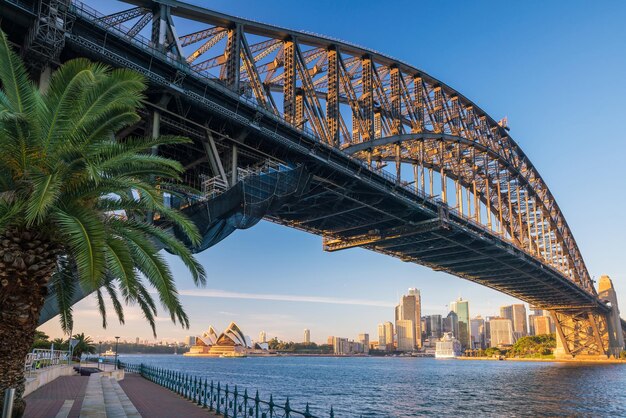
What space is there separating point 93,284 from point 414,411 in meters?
32.6

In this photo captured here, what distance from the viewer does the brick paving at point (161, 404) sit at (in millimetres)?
20609

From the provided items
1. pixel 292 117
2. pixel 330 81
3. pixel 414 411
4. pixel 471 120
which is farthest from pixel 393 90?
pixel 414 411

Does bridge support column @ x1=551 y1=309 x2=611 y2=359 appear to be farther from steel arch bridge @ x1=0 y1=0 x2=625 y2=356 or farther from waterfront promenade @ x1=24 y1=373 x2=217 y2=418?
waterfront promenade @ x1=24 y1=373 x2=217 y2=418

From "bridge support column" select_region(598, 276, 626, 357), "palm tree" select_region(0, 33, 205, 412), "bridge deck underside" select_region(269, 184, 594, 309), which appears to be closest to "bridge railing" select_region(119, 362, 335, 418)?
"palm tree" select_region(0, 33, 205, 412)

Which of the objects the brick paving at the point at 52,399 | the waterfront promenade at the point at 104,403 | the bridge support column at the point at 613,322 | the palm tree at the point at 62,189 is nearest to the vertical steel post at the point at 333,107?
the waterfront promenade at the point at 104,403

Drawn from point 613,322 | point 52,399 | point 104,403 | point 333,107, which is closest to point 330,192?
point 333,107

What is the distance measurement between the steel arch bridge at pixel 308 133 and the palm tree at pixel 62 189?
11.7 metres

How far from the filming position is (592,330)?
127812mm

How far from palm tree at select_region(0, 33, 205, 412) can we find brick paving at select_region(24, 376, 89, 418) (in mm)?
6923

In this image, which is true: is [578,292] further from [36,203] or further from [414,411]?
[36,203]

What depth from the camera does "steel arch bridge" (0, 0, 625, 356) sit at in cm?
2653

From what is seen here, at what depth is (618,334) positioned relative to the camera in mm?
127875

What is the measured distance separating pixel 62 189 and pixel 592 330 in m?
139

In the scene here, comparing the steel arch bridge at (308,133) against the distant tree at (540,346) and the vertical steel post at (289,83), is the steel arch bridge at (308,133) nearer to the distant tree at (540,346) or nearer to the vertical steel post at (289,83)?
the vertical steel post at (289,83)
